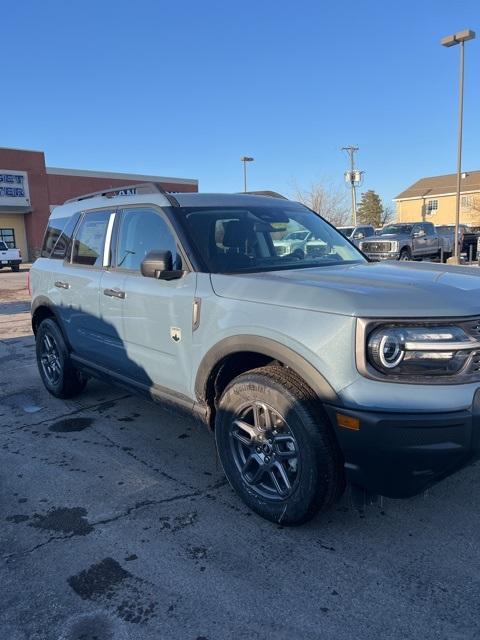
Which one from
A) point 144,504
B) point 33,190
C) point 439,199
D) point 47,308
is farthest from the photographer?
point 439,199

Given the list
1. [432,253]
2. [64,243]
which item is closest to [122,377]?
[64,243]

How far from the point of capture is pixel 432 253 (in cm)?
2336

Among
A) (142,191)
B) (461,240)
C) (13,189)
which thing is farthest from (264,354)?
(13,189)

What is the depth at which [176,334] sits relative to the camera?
344 centimetres

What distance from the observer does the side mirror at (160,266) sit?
3.34m

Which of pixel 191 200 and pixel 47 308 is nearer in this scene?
pixel 191 200

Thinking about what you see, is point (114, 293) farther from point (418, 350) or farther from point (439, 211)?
point (439, 211)

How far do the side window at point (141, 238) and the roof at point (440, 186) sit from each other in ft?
185

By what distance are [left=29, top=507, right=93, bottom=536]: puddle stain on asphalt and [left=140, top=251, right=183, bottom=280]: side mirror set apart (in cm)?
154

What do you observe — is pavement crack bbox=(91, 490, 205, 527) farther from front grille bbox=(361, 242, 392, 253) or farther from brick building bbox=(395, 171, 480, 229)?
brick building bbox=(395, 171, 480, 229)

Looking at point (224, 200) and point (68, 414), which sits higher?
point (224, 200)

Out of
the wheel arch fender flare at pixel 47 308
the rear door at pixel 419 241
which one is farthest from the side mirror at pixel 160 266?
the rear door at pixel 419 241

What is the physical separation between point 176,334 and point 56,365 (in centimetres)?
248

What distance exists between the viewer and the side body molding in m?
2.56
